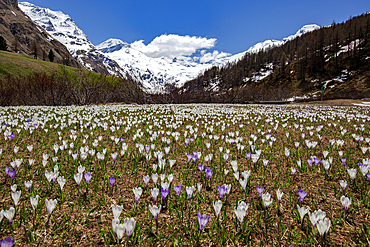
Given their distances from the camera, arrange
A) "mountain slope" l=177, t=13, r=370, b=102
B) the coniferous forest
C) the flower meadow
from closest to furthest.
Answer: the flower meadow → the coniferous forest → "mountain slope" l=177, t=13, r=370, b=102

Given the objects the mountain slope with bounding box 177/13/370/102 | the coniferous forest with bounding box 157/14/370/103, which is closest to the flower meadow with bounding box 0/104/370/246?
the coniferous forest with bounding box 157/14/370/103

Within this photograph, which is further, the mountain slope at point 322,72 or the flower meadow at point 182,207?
the mountain slope at point 322,72

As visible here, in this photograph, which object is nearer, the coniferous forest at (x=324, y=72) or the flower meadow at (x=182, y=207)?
the flower meadow at (x=182, y=207)

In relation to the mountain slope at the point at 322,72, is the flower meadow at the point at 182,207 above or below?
below

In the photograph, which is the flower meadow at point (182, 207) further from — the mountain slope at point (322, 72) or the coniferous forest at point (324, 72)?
the mountain slope at point (322, 72)

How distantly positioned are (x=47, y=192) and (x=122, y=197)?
97cm

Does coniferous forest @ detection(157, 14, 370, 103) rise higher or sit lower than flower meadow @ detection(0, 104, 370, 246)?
higher

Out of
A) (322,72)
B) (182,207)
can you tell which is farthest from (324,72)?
(182,207)

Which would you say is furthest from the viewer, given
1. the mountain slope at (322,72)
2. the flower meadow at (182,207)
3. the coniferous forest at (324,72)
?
the mountain slope at (322,72)

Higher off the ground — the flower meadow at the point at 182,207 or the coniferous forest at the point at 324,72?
the coniferous forest at the point at 324,72

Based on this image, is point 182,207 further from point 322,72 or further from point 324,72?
point 322,72

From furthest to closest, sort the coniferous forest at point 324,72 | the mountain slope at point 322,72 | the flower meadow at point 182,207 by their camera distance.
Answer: the mountain slope at point 322,72
the coniferous forest at point 324,72
the flower meadow at point 182,207

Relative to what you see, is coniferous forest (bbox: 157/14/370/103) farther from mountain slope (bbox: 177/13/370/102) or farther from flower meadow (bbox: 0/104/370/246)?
flower meadow (bbox: 0/104/370/246)

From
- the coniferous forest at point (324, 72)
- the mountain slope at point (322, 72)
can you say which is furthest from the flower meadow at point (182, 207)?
the mountain slope at point (322, 72)
